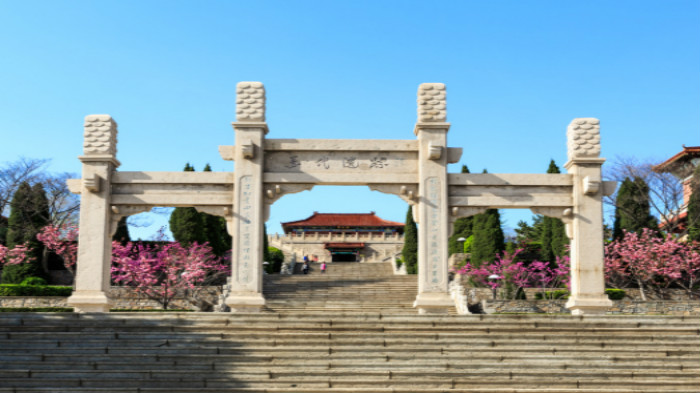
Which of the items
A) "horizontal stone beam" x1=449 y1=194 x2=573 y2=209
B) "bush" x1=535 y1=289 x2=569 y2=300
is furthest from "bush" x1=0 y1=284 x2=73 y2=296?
"bush" x1=535 y1=289 x2=569 y2=300

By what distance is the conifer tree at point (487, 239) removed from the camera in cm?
3173

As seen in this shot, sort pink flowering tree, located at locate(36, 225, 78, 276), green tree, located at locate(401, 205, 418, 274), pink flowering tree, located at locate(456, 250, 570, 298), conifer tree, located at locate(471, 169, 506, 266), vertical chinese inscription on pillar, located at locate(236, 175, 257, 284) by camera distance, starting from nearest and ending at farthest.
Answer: vertical chinese inscription on pillar, located at locate(236, 175, 257, 284) < pink flowering tree, located at locate(456, 250, 570, 298) < pink flowering tree, located at locate(36, 225, 78, 276) < conifer tree, located at locate(471, 169, 506, 266) < green tree, located at locate(401, 205, 418, 274)

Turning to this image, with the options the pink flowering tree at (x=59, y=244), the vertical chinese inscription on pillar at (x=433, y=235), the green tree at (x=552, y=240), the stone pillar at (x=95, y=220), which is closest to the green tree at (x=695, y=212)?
the green tree at (x=552, y=240)

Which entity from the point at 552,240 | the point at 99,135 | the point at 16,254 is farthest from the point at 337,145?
the point at 16,254

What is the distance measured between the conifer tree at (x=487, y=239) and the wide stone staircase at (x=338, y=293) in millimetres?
3881

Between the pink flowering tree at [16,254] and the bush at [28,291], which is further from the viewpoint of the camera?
the pink flowering tree at [16,254]

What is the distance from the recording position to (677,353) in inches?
478

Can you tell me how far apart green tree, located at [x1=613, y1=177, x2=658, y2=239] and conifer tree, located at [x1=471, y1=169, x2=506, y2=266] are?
5147 millimetres

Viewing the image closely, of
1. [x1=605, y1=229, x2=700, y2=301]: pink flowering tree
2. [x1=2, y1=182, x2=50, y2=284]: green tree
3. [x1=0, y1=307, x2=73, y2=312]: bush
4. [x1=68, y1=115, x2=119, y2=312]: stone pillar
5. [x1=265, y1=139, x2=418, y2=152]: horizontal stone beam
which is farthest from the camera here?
[x1=2, y1=182, x2=50, y2=284]: green tree

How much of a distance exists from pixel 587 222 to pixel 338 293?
44.6 ft

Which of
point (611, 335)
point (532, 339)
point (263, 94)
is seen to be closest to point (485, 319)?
point (532, 339)

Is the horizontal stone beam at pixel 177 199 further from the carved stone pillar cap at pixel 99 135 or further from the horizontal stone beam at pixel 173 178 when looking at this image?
the carved stone pillar cap at pixel 99 135

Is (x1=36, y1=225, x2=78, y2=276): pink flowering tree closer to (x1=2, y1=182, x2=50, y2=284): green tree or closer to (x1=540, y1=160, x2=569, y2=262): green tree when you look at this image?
(x1=2, y1=182, x2=50, y2=284): green tree

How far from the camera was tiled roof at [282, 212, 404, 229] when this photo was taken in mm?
55438
